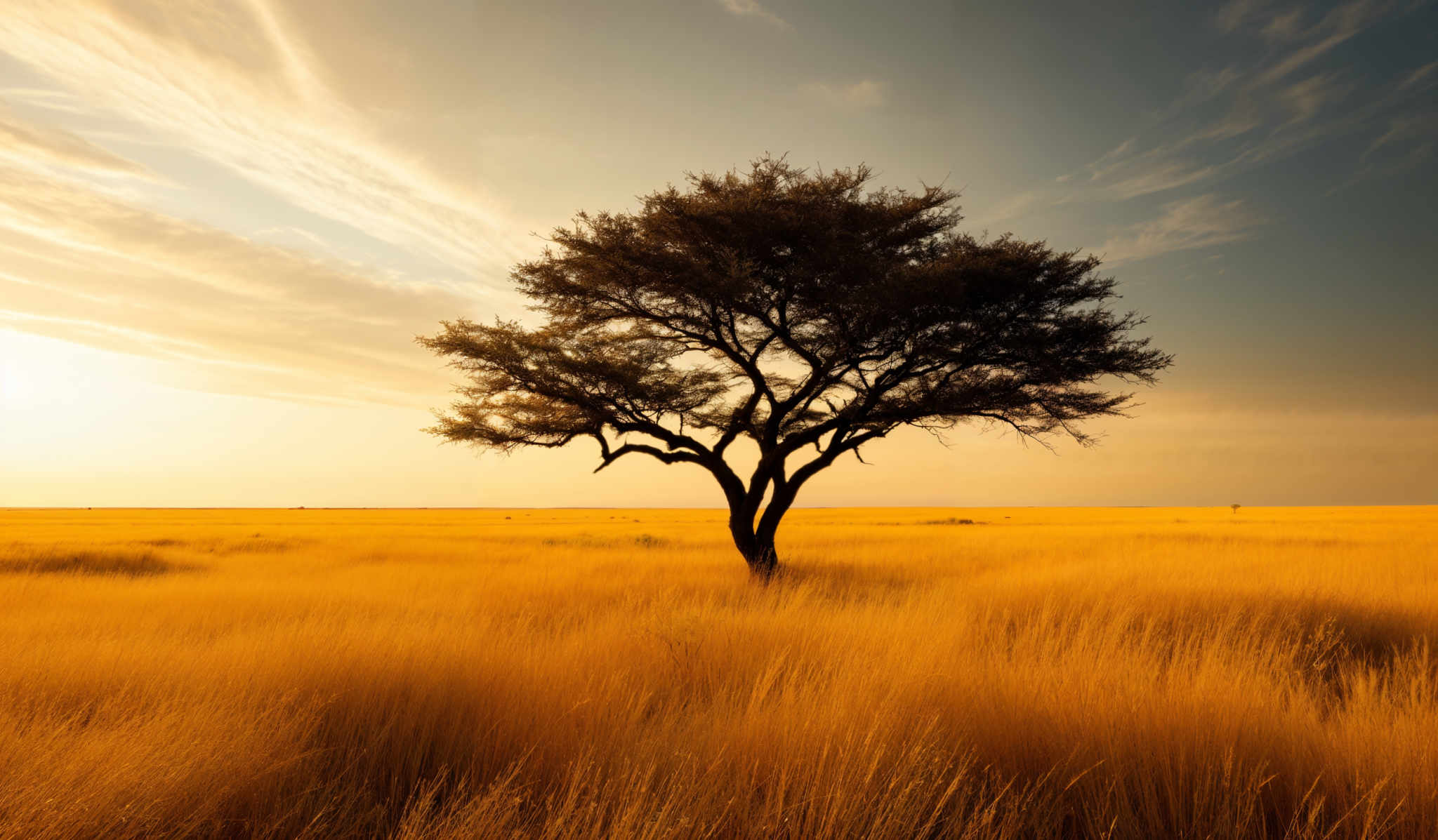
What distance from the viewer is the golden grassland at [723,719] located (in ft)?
10.9

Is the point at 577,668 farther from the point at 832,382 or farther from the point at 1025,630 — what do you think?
the point at 832,382

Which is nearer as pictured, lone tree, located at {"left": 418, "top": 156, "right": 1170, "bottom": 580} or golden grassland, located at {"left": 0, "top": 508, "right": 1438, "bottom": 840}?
golden grassland, located at {"left": 0, "top": 508, "right": 1438, "bottom": 840}

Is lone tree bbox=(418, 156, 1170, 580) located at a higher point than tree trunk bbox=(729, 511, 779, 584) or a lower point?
higher

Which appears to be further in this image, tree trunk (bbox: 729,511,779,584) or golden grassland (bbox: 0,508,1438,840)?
tree trunk (bbox: 729,511,779,584)

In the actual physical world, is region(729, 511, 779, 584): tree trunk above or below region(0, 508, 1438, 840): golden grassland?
above

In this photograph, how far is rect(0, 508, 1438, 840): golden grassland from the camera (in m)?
3.32

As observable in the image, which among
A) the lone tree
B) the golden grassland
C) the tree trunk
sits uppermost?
the lone tree

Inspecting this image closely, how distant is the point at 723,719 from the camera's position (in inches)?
179

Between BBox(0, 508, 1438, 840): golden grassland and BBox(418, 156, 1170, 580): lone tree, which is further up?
BBox(418, 156, 1170, 580): lone tree

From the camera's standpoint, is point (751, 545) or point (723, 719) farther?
point (751, 545)

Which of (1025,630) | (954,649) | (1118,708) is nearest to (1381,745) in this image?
(1118,708)

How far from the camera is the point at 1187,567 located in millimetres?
14367

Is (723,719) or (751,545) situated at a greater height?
(751,545)

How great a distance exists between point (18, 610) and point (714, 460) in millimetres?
12154
